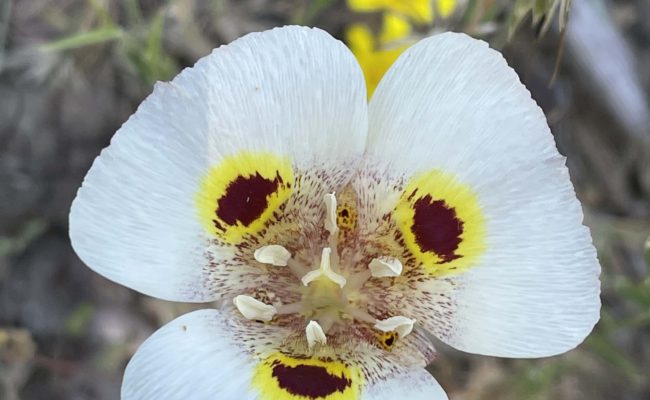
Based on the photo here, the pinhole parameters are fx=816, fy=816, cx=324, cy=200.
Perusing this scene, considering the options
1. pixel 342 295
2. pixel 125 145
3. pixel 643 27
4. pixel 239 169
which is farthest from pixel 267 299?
pixel 643 27

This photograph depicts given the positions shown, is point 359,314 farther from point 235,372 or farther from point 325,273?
point 235,372

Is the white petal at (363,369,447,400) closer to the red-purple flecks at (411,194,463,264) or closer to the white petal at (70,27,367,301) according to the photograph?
the red-purple flecks at (411,194,463,264)

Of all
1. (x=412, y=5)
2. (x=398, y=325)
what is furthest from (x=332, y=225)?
(x=412, y=5)

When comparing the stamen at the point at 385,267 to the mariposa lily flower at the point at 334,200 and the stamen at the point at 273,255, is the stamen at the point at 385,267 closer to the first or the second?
the mariposa lily flower at the point at 334,200

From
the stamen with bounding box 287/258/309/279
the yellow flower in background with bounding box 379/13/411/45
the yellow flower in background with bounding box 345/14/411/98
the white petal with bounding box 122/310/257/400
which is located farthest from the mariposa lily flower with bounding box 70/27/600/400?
the yellow flower in background with bounding box 379/13/411/45

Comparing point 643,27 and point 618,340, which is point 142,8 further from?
point 618,340

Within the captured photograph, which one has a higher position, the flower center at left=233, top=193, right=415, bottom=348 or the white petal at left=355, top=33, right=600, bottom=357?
the white petal at left=355, top=33, right=600, bottom=357
